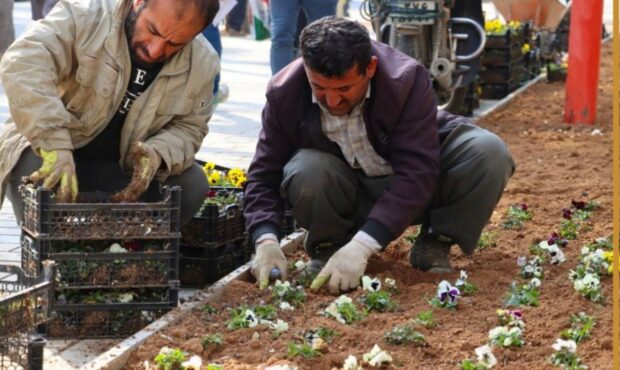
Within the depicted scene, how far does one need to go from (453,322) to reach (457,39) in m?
5.59

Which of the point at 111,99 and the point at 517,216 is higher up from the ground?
the point at 111,99

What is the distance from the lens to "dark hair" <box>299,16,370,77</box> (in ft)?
17.0

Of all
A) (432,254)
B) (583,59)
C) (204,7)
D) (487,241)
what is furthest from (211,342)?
(583,59)

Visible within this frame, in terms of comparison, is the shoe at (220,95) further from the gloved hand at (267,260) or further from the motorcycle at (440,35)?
the gloved hand at (267,260)

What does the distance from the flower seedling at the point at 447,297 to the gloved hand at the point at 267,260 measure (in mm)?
707

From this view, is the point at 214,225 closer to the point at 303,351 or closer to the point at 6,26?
the point at 303,351

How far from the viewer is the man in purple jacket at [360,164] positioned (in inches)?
211

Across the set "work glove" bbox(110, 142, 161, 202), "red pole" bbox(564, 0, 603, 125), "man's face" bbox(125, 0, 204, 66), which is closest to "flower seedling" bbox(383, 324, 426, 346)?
"work glove" bbox(110, 142, 161, 202)

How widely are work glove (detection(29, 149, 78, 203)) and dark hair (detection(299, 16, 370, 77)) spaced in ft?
3.45

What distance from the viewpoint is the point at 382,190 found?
18.9 feet

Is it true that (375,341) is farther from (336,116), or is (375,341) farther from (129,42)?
(129,42)

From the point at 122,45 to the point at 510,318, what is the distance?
192 cm

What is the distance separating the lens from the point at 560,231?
262 inches

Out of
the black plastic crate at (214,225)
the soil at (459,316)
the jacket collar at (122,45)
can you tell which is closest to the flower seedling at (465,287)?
the soil at (459,316)
